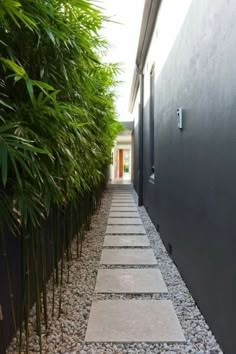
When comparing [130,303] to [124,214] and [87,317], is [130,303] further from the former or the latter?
[124,214]

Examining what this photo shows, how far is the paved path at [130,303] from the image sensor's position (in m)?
1.73

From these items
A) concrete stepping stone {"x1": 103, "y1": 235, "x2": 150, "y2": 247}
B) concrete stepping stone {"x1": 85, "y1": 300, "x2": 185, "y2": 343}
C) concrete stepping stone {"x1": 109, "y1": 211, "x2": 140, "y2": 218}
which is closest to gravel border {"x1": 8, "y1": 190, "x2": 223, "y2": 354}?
concrete stepping stone {"x1": 85, "y1": 300, "x2": 185, "y2": 343}

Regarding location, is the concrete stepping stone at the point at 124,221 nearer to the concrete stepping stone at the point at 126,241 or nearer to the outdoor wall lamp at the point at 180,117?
the concrete stepping stone at the point at 126,241

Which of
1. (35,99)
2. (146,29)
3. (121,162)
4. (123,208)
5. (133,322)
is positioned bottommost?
(123,208)

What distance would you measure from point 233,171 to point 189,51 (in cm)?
124

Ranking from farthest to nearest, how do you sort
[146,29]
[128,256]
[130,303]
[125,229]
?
[146,29] → [125,229] → [128,256] → [130,303]

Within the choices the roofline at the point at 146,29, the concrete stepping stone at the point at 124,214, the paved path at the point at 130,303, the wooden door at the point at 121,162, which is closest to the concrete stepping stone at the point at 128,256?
the paved path at the point at 130,303

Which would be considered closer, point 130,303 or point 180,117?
point 130,303

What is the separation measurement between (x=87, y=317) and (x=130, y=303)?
1.08 feet

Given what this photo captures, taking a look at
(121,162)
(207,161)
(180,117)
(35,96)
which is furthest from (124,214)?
(121,162)

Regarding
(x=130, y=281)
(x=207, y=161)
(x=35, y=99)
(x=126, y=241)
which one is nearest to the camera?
(x=35, y=99)

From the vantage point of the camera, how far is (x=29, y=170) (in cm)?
116

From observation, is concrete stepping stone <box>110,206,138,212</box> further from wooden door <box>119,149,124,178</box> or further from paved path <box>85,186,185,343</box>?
wooden door <box>119,149,124,178</box>

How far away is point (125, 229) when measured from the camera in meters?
4.48
